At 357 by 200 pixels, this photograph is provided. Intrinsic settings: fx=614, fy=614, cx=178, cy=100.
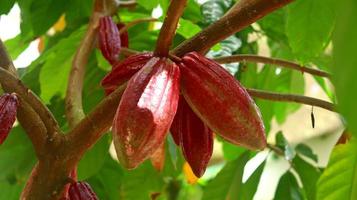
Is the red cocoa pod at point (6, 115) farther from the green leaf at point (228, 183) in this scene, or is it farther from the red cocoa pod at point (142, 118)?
the green leaf at point (228, 183)

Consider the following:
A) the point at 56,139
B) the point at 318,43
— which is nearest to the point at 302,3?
the point at 318,43

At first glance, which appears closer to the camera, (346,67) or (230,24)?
(346,67)

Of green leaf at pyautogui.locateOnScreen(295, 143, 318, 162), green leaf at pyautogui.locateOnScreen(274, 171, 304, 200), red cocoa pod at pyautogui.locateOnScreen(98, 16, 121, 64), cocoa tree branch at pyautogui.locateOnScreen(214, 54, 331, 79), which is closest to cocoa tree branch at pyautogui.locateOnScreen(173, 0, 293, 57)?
cocoa tree branch at pyautogui.locateOnScreen(214, 54, 331, 79)

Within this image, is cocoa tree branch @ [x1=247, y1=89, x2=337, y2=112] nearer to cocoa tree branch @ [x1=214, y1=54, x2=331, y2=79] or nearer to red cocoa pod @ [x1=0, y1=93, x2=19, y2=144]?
cocoa tree branch @ [x1=214, y1=54, x2=331, y2=79]

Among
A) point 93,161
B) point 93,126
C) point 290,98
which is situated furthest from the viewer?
point 93,161

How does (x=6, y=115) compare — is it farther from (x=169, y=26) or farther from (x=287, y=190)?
(x=287, y=190)

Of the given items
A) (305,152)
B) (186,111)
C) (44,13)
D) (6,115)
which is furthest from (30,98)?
(305,152)

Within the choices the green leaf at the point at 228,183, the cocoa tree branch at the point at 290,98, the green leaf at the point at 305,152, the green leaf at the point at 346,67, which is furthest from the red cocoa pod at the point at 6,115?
the green leaf at the point at 305,152
